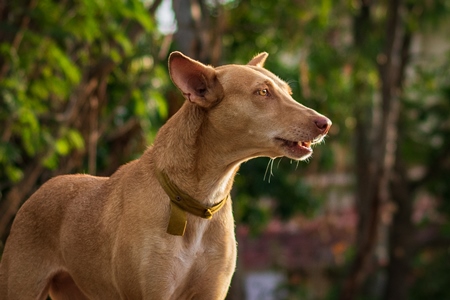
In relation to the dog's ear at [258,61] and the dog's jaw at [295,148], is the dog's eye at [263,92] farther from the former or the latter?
the dog's ear at [258,61]

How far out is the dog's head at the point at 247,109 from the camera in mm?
4980

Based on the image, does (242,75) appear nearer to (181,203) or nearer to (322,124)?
(322,124)

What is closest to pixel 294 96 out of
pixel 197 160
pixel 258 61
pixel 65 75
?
pixel 65 75

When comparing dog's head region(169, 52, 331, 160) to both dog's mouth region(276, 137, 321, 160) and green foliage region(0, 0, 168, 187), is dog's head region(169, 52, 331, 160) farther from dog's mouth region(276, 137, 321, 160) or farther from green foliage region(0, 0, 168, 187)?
green foliage region(0, 0, 168, 187)

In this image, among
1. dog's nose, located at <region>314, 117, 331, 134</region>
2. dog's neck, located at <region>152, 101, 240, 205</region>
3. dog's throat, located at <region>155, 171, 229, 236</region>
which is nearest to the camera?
dog's nose, located at <region>314, 117, 331, 134</region>

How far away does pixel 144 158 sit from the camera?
5.37 meters

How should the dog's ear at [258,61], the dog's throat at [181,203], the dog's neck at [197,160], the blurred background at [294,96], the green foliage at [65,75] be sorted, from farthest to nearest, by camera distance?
the blurred background at [294,96], the green foliage at [65,75], the dog's ear at [258,61], the dog's neck at [197,160], the dog's throat at [181,203]

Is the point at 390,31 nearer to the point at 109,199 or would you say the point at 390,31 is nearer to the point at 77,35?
the point at 77,35

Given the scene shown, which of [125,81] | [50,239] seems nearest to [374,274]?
[125,81]

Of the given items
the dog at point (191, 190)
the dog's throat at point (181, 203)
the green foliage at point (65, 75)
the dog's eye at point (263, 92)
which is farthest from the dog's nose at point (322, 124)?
the green foliage at point (65, 75)

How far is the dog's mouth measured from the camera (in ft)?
16.3

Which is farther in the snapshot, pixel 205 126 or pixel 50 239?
pixel 50 239

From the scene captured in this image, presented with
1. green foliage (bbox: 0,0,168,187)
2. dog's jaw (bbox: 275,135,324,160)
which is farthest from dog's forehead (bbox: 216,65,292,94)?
green foliage (bbox: 0,0,168,187)

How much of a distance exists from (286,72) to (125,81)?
5093 millimetres
